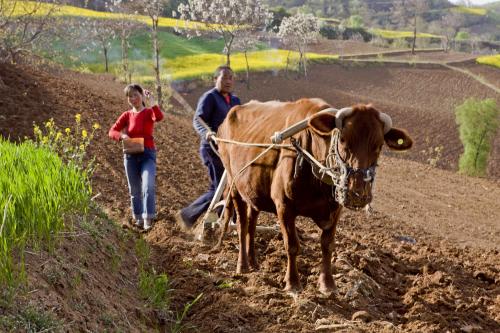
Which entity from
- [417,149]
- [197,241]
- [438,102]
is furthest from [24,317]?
[438,102]

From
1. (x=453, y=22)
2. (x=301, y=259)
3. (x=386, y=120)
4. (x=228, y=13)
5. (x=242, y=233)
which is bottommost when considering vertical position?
(x=301, y=259)

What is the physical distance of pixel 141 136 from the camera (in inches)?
316

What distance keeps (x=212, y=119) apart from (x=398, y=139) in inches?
126

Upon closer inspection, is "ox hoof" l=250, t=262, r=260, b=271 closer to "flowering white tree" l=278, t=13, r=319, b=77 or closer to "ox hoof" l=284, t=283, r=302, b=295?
"ox hoof" l=284, t=283, r=302, b=295

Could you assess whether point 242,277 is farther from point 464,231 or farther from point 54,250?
point 464,231

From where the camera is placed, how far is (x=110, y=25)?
139 ft

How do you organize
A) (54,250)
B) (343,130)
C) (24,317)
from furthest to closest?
(343,130) < (54,250) < (24,317)

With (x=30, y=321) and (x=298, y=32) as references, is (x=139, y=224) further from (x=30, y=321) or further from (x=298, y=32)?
(x=298, y=32)

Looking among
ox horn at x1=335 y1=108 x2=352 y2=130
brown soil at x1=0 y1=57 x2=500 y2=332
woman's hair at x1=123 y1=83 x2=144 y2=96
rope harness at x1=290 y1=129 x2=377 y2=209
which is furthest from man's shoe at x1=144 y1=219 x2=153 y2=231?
ox horn at x1=335 y1=108 x2=352 y2=130

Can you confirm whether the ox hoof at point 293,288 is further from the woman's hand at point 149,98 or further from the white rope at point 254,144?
the woman's hand at point 149,98

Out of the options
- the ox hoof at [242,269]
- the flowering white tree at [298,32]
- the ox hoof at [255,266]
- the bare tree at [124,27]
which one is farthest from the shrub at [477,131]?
the ox hoof at [242,269]

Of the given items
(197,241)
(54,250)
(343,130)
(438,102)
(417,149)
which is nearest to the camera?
(54,250)

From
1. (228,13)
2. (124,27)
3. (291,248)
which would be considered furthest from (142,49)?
(291,248)

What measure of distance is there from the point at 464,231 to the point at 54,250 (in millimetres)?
12452
